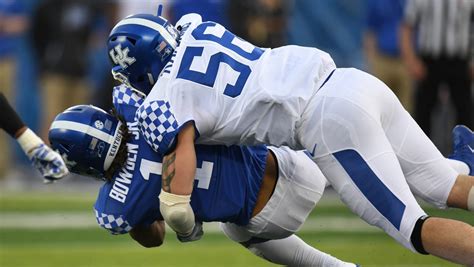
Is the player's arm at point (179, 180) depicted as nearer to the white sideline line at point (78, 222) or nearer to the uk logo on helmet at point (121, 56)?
the uk logo on helmet at point (121, 56)

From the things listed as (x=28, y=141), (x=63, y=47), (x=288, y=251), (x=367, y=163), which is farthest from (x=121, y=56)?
(x=63, y=47)

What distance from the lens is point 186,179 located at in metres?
4.96

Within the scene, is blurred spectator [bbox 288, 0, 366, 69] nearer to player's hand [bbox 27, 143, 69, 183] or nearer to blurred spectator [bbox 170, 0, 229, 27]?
blurred spectator [bbox 170, 0, 229, 27]

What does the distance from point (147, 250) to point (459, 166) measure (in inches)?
142

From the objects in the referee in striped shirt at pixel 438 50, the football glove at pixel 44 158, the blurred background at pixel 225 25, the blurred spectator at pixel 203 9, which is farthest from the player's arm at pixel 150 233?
the blurred spectator at pixel 203 9

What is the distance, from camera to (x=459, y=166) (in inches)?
211

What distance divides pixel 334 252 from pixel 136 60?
3169 millimetres

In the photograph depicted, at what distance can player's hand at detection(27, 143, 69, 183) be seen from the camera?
6.42 metres

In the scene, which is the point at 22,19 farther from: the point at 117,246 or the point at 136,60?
the point at 136,60

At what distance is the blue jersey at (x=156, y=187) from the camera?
17.2 feet

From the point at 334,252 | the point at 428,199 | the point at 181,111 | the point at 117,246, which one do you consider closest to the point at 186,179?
the point at 181,111

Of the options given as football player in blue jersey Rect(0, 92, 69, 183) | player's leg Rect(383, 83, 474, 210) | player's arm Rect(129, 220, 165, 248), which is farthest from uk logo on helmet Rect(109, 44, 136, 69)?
football player in blue jersey Rect(0, 92, 69, 183)

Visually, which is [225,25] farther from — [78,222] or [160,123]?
[160,123]

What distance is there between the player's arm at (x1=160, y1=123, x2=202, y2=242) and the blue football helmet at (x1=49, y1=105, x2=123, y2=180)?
15.1 inches
